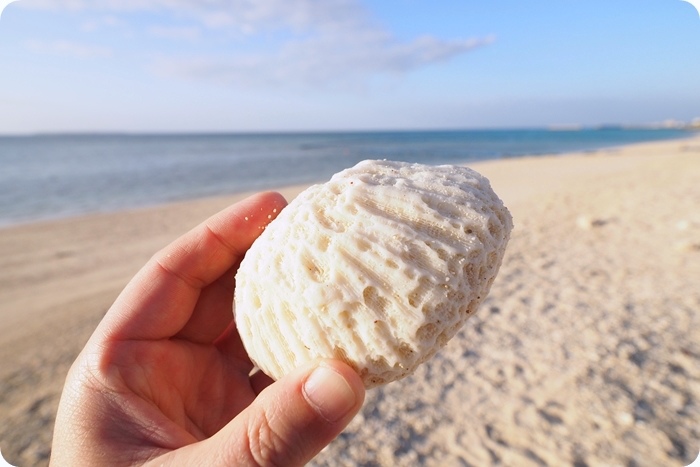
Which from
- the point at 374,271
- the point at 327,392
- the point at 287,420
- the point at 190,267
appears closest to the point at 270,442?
the point at 287,420

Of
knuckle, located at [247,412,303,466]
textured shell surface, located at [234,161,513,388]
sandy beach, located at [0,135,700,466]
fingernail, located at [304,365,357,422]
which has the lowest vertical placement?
sandy beach, located at [0,135,700,466]

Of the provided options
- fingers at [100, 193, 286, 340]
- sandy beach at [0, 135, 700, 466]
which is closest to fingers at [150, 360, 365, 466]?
fingers at [100, 193, 286, 340]

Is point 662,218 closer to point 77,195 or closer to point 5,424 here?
point 5,424

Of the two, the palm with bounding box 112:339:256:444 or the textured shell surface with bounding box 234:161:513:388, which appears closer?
the textured shell surface with bounding box 234:161:513:388

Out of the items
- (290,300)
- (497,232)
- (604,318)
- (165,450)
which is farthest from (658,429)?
(165,450)

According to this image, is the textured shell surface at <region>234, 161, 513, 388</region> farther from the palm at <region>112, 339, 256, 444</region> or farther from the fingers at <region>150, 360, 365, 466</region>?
the palm at <region>112, 339, 256, 444</region>

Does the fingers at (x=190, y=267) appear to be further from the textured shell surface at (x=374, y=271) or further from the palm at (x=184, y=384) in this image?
the textured shell surface at (x=374, y=271)
